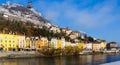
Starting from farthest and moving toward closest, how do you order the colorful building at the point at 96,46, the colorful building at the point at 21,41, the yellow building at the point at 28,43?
the colorful building at the point at 96,46, the yellow building at the point at 28,43, the colorful building at the point at 21,41

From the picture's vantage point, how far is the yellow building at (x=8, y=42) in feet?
195

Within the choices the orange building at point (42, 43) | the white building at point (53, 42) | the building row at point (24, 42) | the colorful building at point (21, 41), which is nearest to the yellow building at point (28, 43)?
the building row at point (24, 42)

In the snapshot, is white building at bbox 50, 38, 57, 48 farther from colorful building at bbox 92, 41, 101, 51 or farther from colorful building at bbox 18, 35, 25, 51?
colorful building at bbox 92, 41, 101, 51

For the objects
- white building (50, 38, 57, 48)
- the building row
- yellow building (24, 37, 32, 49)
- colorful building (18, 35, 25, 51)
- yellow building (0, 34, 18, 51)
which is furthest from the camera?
white building (50, 38, 57, 48)

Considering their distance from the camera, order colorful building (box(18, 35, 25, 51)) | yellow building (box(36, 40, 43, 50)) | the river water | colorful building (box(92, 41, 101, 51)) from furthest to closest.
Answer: colorful building (box(92, 41, 101, 51)) < yellow building (box(36, 40, 43, 50)) < colorful building (box(18, 35, 25, 51)) < the river water

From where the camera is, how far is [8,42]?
60.7 meters

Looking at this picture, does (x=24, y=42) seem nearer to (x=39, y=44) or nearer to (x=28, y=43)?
(x=28, y=43)

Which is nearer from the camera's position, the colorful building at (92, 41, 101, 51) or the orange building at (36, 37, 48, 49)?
the orange building at (36, 37, 48, 49)

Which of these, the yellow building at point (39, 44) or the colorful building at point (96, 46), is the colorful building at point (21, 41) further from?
the colorful building at point (96, 46)

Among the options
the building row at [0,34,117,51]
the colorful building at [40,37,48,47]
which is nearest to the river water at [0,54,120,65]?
the building row at [0,34,117,51]

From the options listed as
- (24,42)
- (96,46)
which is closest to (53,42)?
(24,42)

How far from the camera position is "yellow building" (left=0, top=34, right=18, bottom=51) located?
2343 inches

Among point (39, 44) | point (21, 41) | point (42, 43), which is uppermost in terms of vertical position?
point (21, 41)

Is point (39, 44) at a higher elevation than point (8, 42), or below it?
below
